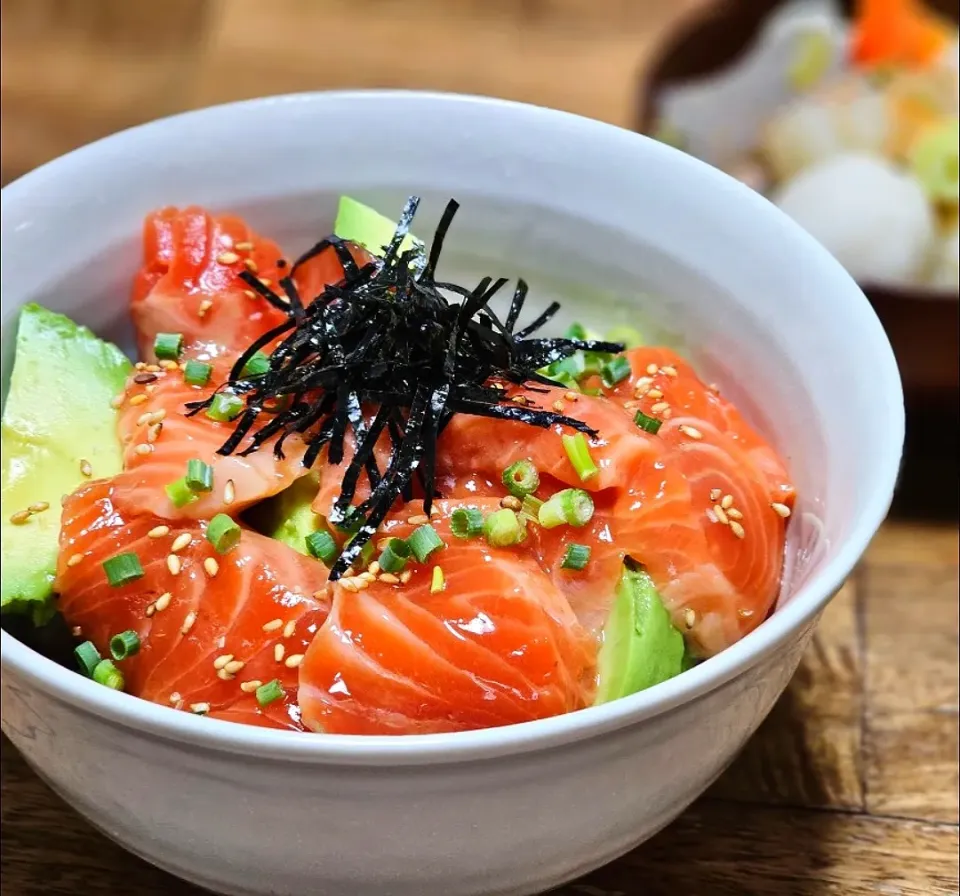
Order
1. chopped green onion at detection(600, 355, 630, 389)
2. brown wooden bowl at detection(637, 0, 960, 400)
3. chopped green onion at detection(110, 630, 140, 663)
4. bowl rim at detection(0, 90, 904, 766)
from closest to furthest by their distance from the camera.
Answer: bowl rim at detection(0, 90, 904, 766) < chopped green onion at detection(110, 630, 140, 663) < chopped green onion at detection(600, 355, 630, 389) < brown wooden bowl at detection(637, 0, 960, 400)

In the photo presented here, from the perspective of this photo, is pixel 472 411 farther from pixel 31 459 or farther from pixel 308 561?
pixel 31 459

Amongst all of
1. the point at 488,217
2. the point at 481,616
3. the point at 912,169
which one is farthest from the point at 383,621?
the point at 912,169

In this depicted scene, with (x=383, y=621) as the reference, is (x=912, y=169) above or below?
above

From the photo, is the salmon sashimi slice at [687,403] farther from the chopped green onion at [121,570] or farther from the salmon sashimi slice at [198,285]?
the chopped green onion at [121,570]

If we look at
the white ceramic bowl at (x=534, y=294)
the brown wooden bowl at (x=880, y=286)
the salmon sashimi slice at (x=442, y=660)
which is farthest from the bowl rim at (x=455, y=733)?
the brown wooden bowl at (x=880, y=286)

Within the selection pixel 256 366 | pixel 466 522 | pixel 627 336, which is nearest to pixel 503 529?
pixel 466 522

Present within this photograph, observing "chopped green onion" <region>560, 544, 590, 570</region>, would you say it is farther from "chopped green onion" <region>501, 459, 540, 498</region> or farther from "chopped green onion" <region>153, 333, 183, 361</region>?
"chopped green onion" <region>153, 333, 183, 361</region>

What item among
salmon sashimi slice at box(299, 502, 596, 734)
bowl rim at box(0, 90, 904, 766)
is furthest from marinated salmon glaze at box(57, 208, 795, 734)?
bowl rim at box(0, 90, 904, 766)
